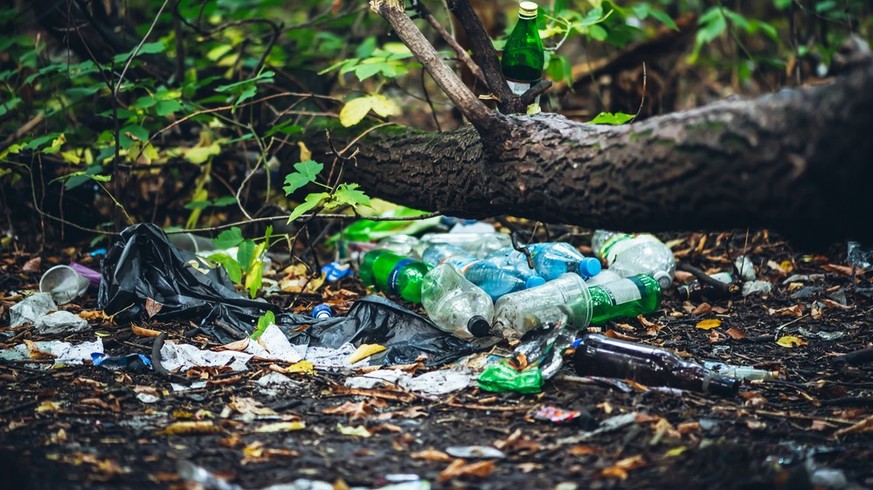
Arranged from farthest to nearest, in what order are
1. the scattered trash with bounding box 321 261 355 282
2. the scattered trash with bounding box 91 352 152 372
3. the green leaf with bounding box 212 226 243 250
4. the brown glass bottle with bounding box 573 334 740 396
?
the scattered trash with bounding box 321 261 355 282 → the green leaf with bounding box 212 226 243 250 → the scattered trash with bounding box 91 352 152 372 → the brown glass bottle with bounding box 573 334 740 396

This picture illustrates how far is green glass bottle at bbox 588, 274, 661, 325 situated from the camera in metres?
3.19

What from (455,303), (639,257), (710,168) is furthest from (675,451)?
(639,257)

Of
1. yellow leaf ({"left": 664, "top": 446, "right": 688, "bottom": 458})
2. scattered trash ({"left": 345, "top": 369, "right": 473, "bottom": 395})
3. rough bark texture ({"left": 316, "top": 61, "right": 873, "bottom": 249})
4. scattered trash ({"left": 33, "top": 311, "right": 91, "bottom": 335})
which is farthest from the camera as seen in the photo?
scattered trash ({"left": 33, "top": 311, "right": 91, "bottom": 335})

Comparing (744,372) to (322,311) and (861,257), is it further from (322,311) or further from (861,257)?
(322,311)

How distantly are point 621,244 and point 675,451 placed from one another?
1.79 meters

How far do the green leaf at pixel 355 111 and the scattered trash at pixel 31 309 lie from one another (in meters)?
1.54

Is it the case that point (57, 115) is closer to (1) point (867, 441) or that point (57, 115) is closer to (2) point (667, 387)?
(2) point (667, 387)

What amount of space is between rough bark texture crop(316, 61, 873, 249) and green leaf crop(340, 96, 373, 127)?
724 millimetres

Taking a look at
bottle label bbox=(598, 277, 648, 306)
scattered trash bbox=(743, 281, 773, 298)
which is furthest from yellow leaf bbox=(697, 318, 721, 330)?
scattered trash bbox=(743, 281, 773, 298)

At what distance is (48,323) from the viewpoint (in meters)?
3.11

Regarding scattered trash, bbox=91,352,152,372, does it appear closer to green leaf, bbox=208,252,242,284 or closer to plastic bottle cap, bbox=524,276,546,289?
green leaf, bbox=208,252,242,284

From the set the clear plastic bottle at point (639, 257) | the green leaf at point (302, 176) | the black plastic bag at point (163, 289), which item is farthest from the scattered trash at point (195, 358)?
the clear plastic bottle at point (639, 257)

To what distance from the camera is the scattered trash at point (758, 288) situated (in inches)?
142

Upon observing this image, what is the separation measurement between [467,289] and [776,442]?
137cm
